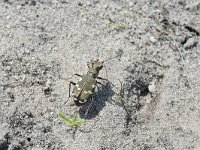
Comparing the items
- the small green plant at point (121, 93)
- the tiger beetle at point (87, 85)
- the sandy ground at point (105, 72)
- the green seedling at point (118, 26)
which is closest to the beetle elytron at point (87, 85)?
the tiger beetle at point (87, 85)

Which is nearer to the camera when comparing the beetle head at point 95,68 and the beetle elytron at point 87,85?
the beetle elytron at point 87,85

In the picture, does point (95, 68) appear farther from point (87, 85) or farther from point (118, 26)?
point (118, 26)

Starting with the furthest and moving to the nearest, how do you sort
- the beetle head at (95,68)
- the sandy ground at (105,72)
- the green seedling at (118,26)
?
the green seedling at (118,26)
the beetle head at (95,68)
the sandy ground at (105,72)

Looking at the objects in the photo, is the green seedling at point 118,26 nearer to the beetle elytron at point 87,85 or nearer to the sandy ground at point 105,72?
the sandy ground at point 105,72

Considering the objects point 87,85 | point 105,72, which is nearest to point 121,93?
point 105,72

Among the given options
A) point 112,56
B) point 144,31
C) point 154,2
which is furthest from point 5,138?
point 154,2
